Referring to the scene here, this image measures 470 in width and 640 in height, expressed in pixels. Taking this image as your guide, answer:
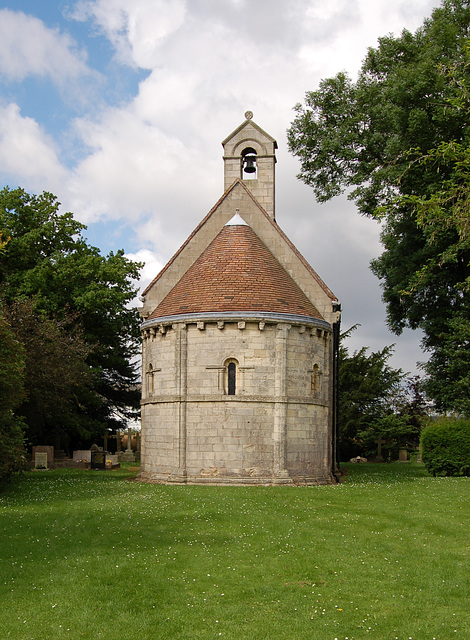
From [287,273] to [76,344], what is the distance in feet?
34.4

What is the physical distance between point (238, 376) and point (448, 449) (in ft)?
33.9

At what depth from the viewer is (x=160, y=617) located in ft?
28.8

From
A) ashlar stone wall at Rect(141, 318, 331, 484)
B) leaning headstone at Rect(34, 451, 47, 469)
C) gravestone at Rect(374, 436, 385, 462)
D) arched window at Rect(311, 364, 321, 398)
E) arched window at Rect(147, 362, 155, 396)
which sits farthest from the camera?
gravestone at Rect(374, 436, 385, 462)

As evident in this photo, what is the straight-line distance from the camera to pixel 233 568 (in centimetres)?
1102

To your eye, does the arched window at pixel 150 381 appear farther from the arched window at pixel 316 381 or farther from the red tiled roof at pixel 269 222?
the arched window at pixel 316 381

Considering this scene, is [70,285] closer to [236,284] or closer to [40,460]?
[40,460]

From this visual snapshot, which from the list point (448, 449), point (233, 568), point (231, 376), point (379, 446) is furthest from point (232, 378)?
point (379, 446)

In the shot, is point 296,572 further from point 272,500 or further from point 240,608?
point 272,500

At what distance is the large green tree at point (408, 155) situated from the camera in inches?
1101

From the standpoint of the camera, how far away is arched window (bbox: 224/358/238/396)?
2306 centimetres

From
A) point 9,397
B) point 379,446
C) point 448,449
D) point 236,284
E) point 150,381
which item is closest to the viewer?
point 9,397

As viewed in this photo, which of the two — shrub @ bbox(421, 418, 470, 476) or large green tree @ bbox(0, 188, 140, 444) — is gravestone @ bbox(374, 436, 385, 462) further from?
large green tree @ bbox(0, 188, 140, 444)

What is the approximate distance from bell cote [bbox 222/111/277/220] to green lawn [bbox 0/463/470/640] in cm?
1510

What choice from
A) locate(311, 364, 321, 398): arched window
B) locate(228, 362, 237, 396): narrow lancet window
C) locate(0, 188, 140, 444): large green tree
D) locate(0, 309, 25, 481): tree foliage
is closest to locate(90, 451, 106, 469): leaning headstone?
locate(0, 188, 140, 444): large green tree
